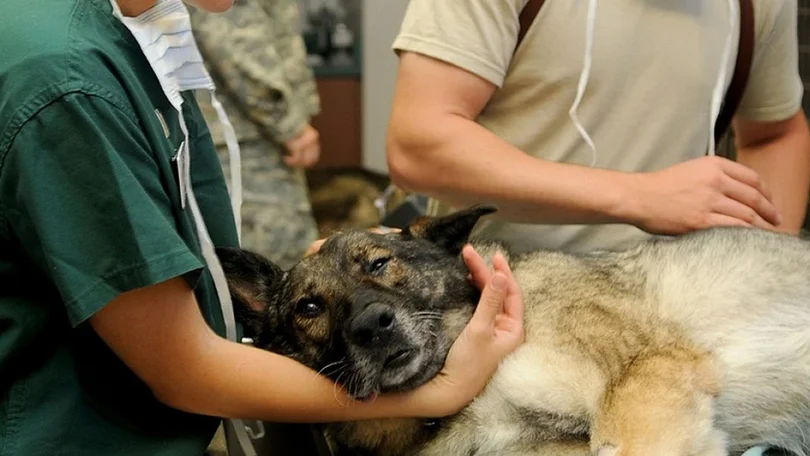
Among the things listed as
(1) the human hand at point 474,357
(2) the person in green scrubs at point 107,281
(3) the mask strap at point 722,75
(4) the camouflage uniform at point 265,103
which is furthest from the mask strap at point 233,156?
(4) the camouflage uniform at point 265,103

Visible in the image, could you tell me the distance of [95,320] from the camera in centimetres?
112

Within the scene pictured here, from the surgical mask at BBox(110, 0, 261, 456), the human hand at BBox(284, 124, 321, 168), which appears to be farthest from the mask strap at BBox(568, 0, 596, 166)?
the human hand at BBox(284, 124, 321, 168)

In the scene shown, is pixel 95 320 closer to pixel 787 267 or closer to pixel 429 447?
pixel 429 447

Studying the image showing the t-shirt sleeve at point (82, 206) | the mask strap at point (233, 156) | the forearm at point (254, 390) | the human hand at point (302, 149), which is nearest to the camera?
the t-shirt sleeve at point (82, 206)

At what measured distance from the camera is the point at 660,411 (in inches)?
52.1

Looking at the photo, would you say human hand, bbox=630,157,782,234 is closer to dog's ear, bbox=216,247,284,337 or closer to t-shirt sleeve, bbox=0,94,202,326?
dog's ear, bbox=216,247,284,337

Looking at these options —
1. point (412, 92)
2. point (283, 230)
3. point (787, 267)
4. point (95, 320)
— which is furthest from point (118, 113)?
point (283, 230)

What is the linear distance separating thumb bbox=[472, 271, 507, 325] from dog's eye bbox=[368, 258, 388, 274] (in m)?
0.28

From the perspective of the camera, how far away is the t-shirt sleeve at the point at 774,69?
74.7 inches

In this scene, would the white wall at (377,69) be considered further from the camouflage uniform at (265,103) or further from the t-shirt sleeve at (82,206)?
the t-shirt sleeve at (82,206)

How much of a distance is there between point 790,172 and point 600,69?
72 cm

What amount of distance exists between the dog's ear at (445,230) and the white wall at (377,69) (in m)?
3.83

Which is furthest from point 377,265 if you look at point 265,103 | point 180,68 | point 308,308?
point 265,103

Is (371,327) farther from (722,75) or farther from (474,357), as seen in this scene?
(722,75)
